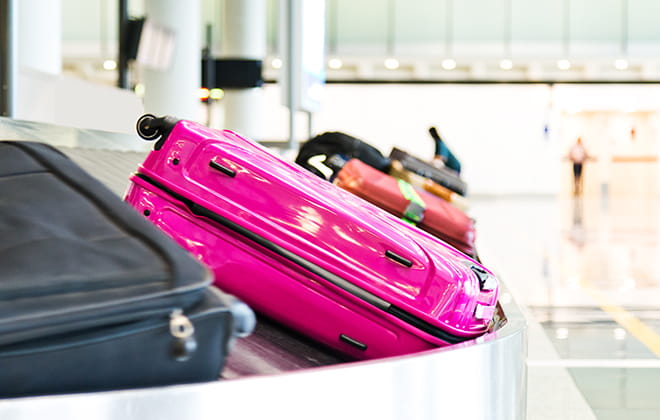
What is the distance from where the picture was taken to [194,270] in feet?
3.22

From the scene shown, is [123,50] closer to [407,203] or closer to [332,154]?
[332,154]

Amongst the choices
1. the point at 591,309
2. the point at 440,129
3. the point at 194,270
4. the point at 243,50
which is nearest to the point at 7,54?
Answer: the point at 194,270

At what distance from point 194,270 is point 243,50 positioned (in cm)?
1123

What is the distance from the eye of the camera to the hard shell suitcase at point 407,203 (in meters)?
3.08

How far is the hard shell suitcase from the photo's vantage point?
3084mm

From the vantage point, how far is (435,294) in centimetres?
156

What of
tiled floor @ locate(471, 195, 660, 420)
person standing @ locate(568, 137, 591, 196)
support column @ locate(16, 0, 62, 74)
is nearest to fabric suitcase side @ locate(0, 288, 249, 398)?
tiled floor @ locate(471, 195, 660, 420)

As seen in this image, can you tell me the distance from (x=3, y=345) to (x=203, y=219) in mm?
751

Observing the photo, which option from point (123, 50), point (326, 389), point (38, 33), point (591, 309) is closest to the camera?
point (326, 389)

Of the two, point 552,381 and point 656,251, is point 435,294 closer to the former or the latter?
point 552,381

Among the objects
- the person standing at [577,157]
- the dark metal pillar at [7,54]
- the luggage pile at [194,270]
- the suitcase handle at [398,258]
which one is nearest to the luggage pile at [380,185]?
the dark metal pillar at [7,54]

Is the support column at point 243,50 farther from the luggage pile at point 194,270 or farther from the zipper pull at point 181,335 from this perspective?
the zipper pull at point 181,335

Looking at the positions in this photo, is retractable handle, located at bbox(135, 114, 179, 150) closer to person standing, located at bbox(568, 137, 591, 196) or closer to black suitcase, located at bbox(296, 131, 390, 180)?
black suitcase, located at bbox(296, 131, 390, 180)

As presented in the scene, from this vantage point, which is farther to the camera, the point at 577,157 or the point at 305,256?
the point at 577,157
